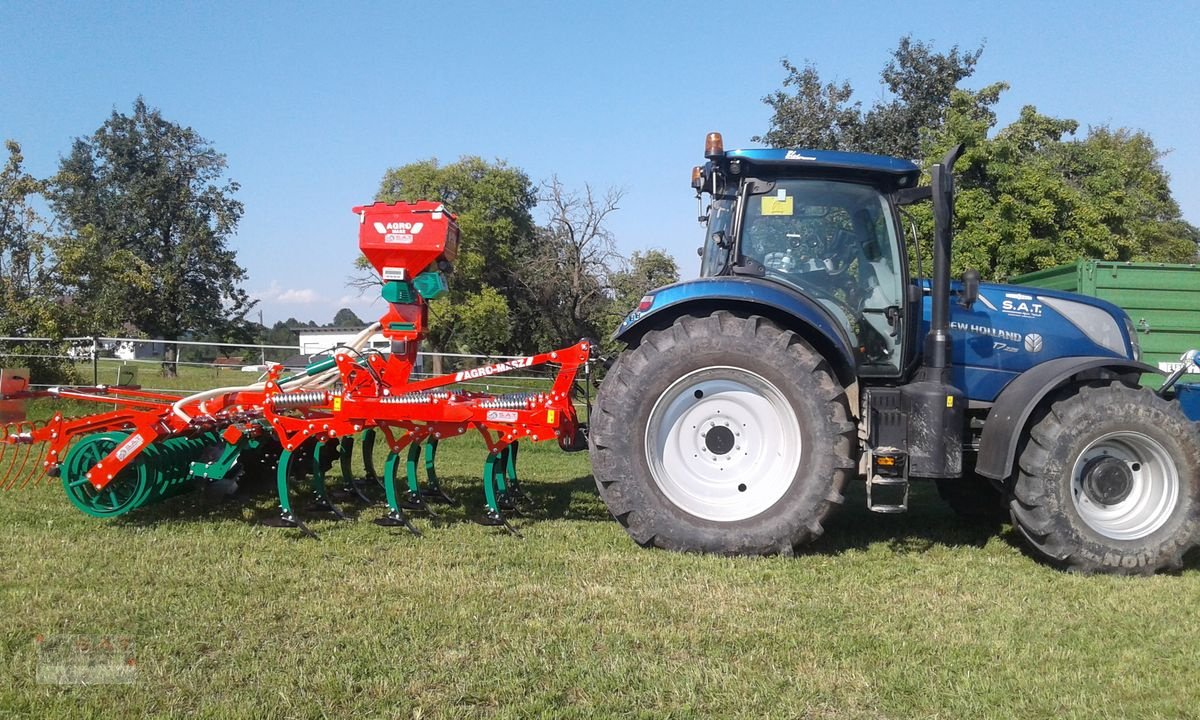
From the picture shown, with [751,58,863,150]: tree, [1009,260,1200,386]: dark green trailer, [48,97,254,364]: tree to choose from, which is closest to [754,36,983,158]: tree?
[751,58,863,150]: tree

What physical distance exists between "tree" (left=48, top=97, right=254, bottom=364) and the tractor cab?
35814 millimetres

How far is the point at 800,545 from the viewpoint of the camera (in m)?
4.97

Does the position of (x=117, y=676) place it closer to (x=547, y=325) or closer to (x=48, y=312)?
(x=48, y=312)

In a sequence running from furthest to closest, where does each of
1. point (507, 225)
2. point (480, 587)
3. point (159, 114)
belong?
point (159, 114), point (507, 225), point (480, 587)

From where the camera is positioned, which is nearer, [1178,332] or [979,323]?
[979,323]

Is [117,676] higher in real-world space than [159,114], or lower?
lower

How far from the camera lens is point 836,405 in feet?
15.4

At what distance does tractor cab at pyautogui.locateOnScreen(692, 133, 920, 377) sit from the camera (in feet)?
16.9

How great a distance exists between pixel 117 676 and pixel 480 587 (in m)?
1.61

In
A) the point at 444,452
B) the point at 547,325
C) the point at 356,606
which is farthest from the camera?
the point at 547,325

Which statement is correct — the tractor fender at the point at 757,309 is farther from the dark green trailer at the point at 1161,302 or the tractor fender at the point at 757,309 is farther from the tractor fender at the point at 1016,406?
the dark green trailer at the point at 1161,302

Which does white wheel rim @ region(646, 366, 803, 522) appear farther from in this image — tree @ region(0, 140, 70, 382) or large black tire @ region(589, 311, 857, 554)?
tree @ region(0, 140, 70, 382)

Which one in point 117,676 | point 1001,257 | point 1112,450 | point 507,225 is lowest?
point 117,676

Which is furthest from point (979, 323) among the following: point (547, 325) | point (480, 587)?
point (547, 325)
